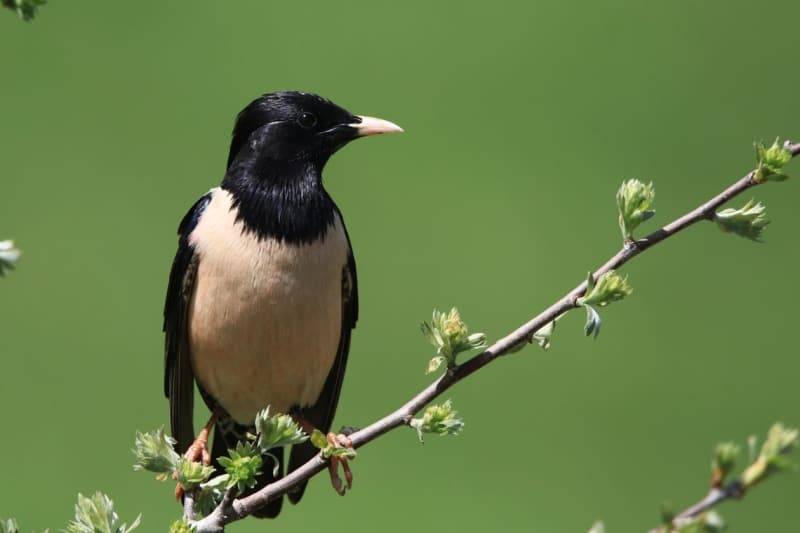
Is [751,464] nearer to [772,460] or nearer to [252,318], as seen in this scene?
[772,460]

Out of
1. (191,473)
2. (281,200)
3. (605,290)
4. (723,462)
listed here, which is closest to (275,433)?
(191,473)

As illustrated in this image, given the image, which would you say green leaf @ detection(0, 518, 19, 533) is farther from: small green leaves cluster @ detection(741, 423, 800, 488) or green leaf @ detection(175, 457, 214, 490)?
small green leaves cluster @ detection(741, 423, 800, 488)

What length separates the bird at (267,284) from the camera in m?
3.02

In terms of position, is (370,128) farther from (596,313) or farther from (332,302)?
(596,313)

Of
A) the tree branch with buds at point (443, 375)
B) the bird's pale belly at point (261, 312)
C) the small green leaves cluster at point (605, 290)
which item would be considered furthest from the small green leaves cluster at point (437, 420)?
the bird's pale belly at point (261, 312)

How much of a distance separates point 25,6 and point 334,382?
236cm

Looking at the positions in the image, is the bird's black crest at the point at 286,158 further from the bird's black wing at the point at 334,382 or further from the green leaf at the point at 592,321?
the green leaf at the point at 592,321

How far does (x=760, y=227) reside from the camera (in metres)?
1.77

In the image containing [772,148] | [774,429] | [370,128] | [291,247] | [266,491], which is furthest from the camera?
[370,128]

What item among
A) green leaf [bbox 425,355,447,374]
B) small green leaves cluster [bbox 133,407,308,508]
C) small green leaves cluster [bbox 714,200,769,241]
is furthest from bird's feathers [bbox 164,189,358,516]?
small green leaves cluster [bbox 714,200,769,241]

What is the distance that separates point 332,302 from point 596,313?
144 cm

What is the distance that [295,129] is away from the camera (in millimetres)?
3266

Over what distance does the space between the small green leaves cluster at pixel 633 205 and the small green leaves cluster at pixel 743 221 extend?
0.36 feet

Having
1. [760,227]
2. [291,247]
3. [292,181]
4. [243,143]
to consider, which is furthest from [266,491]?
[243,143]
